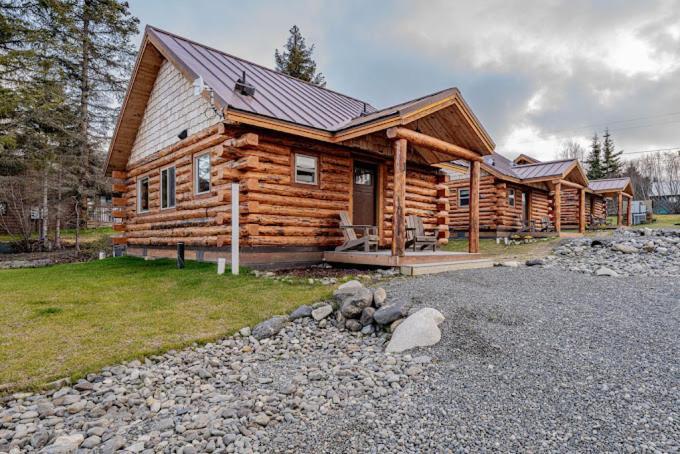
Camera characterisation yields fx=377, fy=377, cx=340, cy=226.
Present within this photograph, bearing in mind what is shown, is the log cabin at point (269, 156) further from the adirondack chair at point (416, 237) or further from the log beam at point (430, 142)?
the adirondack chair at point (416, 237)

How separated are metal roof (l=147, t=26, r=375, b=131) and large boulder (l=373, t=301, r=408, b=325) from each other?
4749 millimetres

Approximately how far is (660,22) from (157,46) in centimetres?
1803

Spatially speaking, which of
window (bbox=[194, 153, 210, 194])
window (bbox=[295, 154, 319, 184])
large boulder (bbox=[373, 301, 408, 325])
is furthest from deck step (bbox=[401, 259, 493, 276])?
window (bbox=[194, 153, 210, 194])

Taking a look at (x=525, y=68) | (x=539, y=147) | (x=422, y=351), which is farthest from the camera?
(x=539, y=147)

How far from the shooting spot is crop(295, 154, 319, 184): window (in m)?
8.59

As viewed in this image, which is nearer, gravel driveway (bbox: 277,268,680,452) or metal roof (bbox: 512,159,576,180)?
gravel driveway (bbox: 277,268,680,452)

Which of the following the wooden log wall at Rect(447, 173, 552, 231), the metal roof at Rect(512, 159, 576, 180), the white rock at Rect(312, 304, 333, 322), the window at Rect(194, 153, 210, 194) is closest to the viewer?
the white rock at Rect(312, 304, 333, 322)

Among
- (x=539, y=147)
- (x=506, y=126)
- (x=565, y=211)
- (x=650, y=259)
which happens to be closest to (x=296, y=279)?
(x=650, y=259)

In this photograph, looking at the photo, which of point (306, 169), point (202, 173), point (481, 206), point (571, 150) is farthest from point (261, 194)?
point (571, 150)

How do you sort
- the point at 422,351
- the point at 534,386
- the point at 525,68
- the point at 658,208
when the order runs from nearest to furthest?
the point at 534,386
the point at 422,351
the point at 525,68
the point at 658,208

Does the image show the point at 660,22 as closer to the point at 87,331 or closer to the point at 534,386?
the point at 534,386

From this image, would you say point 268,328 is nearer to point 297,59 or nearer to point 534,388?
point 534,388

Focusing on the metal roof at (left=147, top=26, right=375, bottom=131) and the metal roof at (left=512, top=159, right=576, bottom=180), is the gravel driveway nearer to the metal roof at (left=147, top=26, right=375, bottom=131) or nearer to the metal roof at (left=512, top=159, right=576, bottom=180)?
the metal roof at (left=147, top=26, right=375, bottom=131)

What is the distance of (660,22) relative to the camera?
47.6ft
